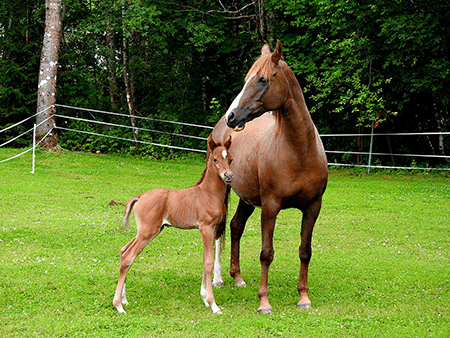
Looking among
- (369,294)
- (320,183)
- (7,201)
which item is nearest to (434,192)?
(369,294)

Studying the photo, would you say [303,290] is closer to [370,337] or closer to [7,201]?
[370,337]

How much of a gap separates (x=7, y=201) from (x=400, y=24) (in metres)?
13.7

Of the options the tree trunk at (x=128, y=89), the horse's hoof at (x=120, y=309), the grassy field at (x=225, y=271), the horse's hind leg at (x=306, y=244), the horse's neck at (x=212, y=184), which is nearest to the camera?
the grassy field at (x=225, y=271)

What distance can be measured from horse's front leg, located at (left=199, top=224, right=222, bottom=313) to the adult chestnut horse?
2.03ft

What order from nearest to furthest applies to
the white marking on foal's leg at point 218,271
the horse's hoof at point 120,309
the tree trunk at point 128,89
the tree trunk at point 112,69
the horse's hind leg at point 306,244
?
the horse's hoof at point 120,309 → the horse's hind leg at point 306,244 → the white marking on foal's leg at point 218,271 → the tree trunk at point 128,89 → the tree trunk at point 112,69

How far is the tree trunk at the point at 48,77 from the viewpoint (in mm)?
19172

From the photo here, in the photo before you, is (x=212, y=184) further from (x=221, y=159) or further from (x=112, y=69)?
(x=112, y=69)

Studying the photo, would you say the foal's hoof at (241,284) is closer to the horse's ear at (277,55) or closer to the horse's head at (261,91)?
the horse's head at (261,91)

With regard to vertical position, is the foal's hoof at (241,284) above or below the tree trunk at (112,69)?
below

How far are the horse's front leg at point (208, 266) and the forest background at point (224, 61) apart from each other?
13.5m

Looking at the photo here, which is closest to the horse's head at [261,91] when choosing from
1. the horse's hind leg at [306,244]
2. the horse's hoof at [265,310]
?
the horse's hind leg at [306,244]

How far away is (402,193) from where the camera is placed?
635 inches

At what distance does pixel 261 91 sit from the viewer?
5973mm

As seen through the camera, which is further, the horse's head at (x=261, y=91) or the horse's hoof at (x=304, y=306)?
the horse's hoof at (x=304, y=306)
